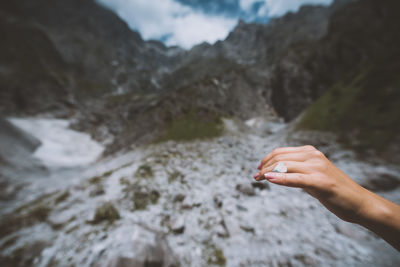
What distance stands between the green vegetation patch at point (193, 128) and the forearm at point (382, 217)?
12021mm

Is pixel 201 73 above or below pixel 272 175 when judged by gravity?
above

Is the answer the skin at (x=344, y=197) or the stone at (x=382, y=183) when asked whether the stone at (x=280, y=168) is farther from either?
the stone at (x=382, y=183)

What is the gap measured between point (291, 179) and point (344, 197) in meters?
0.56

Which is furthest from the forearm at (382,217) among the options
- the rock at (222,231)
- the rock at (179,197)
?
the rock at (179,197)

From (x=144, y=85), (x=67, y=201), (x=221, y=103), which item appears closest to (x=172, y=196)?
(x=67, y=201)

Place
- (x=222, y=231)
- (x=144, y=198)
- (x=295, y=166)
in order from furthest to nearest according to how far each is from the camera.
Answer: (x=144, y=198) → (x=222, y=231) → (x=295, y=166)

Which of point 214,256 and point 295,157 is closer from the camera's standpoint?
point 295,157

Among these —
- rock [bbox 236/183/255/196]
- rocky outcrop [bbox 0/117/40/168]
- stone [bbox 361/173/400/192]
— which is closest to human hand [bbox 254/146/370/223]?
rock [bbox 236/183/255/196]

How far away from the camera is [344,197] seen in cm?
147

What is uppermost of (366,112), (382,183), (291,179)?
(366,112)

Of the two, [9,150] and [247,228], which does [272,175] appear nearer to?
[247,228]

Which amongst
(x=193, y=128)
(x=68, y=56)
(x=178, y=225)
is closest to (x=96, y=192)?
(x=178, y=225)

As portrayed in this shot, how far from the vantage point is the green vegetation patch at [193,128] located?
13.6 metres

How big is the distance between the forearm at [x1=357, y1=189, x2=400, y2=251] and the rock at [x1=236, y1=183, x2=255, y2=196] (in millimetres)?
3745
